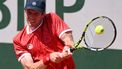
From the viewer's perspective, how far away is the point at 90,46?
190 inches

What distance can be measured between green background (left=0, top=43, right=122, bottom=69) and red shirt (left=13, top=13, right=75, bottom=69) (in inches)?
66.1

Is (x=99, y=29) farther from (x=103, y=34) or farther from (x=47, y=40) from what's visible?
(x=47, y=40)

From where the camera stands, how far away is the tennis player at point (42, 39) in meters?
4.61

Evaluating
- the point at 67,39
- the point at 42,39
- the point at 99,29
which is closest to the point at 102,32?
the point at 99,29

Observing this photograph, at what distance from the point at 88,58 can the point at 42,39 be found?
1809mm

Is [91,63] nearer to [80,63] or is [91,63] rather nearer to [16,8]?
[80,63]

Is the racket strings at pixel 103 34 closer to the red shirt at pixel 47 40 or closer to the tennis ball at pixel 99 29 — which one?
the tennis ball at pixel 99 29

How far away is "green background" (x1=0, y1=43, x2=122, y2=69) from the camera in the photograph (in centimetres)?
644

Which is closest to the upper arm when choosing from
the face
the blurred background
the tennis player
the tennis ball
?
the tennis player

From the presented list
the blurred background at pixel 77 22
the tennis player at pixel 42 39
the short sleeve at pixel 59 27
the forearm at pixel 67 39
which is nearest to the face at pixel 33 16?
the tennis player at pixel 42 39

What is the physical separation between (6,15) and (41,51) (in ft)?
5.85

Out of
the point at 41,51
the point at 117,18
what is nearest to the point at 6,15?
the point at 117,18

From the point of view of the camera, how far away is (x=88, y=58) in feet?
21.2

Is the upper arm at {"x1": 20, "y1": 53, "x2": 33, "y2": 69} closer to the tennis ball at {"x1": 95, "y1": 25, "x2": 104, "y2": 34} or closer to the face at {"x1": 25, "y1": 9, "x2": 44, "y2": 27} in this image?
the face at {"x1": 25, "y1": 9, "x2": 44, "y2": 27}
